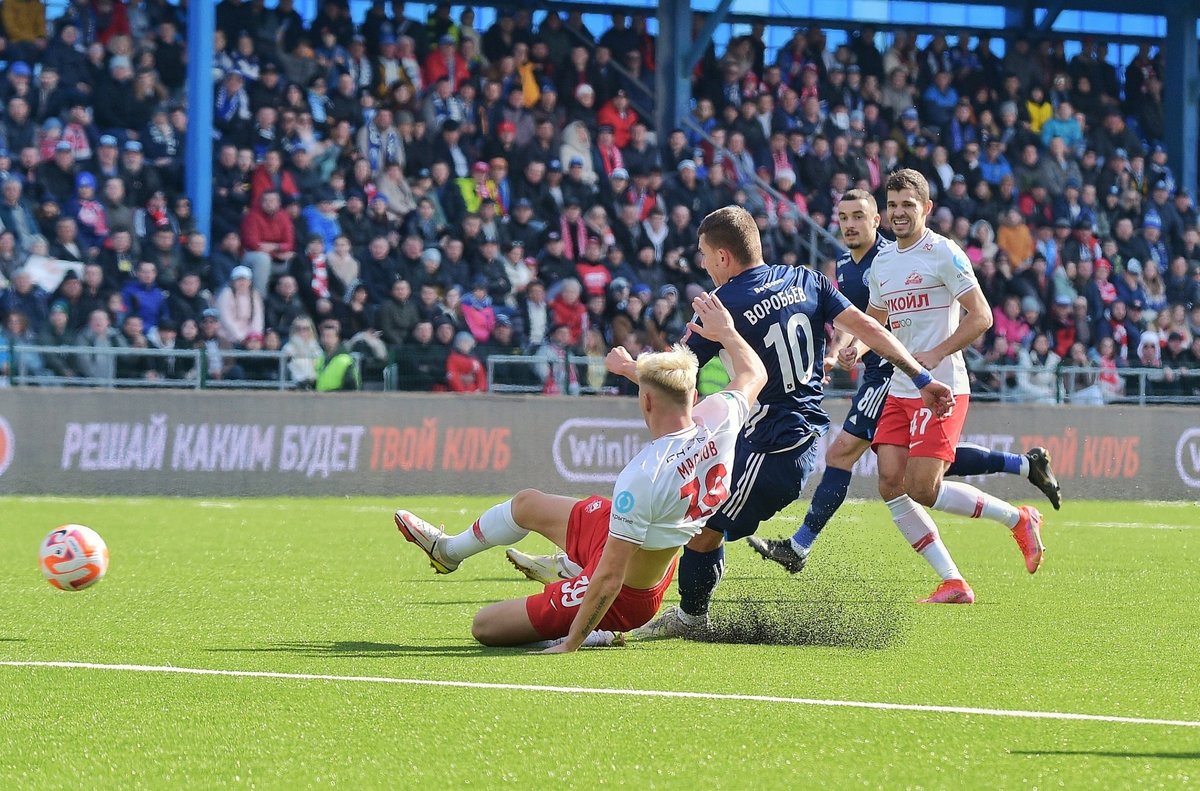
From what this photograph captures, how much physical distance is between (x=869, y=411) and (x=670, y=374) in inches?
132

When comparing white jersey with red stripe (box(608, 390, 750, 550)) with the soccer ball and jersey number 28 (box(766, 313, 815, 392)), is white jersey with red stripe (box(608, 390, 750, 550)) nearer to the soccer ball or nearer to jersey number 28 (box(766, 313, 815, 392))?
jersey number 28 (box(766, 313, 815, 392))

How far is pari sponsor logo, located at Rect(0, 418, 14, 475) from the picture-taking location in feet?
52.1

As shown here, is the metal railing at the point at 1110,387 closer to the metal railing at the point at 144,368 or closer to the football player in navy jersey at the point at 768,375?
the metal railing at the point at 144,368

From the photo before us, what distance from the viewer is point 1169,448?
1956cm

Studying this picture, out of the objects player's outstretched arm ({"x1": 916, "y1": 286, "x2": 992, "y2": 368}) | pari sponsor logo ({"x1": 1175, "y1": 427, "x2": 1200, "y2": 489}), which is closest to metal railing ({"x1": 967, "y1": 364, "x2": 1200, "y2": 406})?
pari sponsor logo ({"x1": 1175, "y1": 427, "x2": 1200, "y2": 489})

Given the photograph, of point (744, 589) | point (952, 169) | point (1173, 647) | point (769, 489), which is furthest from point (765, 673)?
point (952, 169)

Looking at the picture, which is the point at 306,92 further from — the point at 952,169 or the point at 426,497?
the point at 952,169

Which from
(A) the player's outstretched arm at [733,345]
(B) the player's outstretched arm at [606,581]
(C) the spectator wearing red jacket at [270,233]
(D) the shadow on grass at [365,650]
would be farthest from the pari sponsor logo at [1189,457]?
(B) the player's outstretched arm at [606,581]

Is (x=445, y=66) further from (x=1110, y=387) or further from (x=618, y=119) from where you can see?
(x=1110, y=387)

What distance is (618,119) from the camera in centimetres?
2297

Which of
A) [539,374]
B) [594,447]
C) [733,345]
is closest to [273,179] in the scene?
[539,374]

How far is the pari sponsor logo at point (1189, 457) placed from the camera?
1956cm

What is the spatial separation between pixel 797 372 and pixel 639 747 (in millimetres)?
3026

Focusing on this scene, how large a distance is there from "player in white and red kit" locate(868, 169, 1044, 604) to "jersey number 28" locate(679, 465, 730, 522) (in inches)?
100
